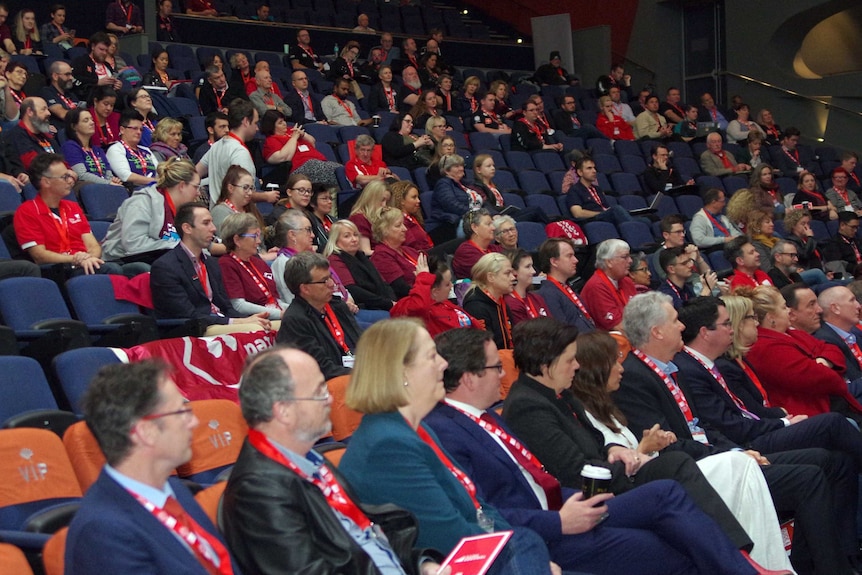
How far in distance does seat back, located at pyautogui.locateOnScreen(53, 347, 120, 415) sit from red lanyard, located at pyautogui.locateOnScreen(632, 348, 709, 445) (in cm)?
195

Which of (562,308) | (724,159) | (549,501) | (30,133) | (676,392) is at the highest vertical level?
(30,133)

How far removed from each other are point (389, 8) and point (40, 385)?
10637 millimetres

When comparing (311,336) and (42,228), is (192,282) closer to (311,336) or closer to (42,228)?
(311,336)

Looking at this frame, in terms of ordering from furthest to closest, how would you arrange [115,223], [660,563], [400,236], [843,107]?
[843,107] < [400,236] < [115,223] < [660,563]

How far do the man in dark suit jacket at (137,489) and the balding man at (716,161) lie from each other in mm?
8895

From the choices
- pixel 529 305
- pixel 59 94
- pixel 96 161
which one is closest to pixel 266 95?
pixel 59 94

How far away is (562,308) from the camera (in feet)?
17.9

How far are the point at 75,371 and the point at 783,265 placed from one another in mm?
5239

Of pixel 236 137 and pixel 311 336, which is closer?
pixel 311 336

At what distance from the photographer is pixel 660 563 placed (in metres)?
2.89

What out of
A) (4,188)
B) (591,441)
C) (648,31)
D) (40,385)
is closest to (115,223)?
(4,188)

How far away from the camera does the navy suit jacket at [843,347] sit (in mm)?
5000

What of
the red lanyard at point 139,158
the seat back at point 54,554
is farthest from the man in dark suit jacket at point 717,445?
the red lanyard at point 139,158

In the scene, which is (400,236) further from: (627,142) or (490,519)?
(627,142)
